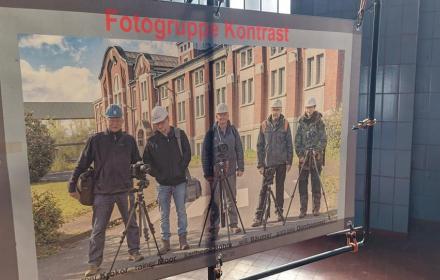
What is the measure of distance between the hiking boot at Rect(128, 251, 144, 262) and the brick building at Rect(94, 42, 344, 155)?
46cm

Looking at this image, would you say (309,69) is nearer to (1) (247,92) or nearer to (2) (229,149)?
(1) (247,92)

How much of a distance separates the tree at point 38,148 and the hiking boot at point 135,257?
18.7 inches

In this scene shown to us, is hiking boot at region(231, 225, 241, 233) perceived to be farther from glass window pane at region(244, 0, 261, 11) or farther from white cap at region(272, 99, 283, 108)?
glass window pane at region(244, 0, 261, 11)

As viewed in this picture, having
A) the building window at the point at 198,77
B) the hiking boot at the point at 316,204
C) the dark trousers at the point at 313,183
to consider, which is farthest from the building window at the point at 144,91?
the hiking boot at the point at 316,204

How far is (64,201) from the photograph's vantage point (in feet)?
4.39

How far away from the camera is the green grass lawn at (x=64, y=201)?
4.31ft

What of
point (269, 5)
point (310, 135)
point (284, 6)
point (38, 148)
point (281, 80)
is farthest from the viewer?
point (284, 6)

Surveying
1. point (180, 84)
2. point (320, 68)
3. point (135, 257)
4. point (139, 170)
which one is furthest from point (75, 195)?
point (320, 68)

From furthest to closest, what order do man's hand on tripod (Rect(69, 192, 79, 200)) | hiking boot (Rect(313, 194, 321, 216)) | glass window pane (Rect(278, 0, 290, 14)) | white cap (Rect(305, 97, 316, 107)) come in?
glass window pane (Rect(278, 0, 290, 14)) < hiking boot (Rect(313, 194, 321, 216)) < white cap (Rect(305, 97, 316, 107)) < man's hand on tripod (Rect(69, 192, 79, 200))

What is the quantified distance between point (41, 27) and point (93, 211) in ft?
2.26

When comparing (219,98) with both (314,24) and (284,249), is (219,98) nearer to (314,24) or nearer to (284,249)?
(314,24)

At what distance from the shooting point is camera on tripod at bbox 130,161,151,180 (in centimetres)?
145

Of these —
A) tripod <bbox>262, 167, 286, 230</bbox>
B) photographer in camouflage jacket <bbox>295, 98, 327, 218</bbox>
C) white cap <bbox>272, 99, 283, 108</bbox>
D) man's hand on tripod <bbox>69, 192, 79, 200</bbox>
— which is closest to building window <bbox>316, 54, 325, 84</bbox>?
photographer in camouflage jacket <bbox>295, 98, 327, 218</bbox>

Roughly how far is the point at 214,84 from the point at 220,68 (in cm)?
7
